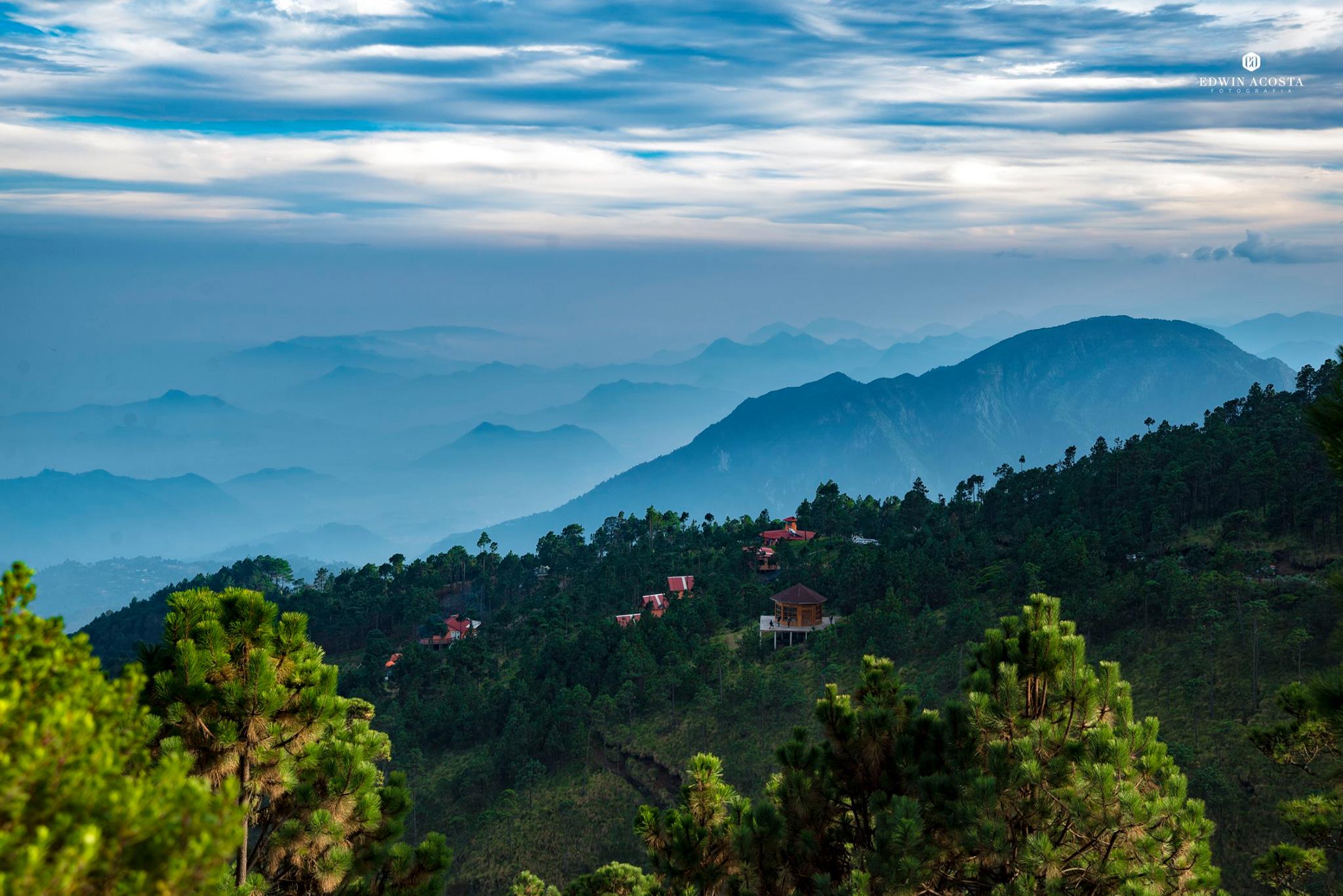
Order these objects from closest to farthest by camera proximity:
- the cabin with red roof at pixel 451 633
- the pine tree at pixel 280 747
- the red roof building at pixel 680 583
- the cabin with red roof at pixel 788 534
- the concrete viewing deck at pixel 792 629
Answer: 1. the pine tree at pixel 280 747
2. the concrete viewing deck at pixel 792 629
3. the cabin with red roof at pixel 451 633
4. the red roof building at pixel 680 583
5. the cabin with red roof at pixel 788 534

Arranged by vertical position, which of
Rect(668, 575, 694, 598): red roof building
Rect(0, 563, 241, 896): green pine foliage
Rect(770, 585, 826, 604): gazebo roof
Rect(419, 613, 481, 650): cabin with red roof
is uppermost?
Rect(0, 563, 241, 896): green pine foliage

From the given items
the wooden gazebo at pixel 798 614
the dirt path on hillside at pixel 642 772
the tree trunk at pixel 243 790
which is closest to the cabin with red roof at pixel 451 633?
the wooden gazebo at pixel 798 614

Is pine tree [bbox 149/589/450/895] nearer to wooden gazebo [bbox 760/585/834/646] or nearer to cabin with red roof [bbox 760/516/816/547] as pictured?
wooden gazebo [bbox 760/585/834/646]

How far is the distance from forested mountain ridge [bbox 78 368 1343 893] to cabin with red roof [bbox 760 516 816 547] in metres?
3.01

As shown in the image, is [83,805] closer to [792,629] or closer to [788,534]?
[792,629]

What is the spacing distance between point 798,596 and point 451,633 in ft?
91.6

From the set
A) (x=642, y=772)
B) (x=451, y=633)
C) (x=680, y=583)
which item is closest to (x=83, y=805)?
(x=642, y=772)

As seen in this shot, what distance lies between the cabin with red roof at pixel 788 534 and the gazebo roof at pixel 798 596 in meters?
13.1

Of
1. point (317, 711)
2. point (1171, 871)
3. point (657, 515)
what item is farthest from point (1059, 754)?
point (657, 515)

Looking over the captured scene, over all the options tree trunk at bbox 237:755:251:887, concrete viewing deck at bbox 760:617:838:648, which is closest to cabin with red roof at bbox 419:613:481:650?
concrete viewing deck at bbox 760:617:838:648

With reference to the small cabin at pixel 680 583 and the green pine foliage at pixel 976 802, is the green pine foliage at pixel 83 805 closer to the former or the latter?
the green pine foliage at pixel 976 802

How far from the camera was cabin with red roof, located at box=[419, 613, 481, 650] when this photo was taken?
6210 cm

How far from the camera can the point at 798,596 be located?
4894 cm

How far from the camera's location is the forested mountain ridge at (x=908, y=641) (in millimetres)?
31297
